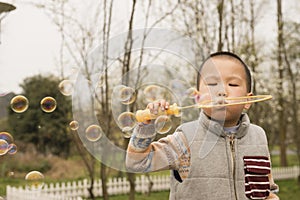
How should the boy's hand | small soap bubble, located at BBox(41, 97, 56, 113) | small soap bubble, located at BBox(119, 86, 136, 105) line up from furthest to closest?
small soap bubble, located at BBox(41, 97, 56, 113), small soap bubble, located at BBox(119, 86, 136, 105), the boy's hand

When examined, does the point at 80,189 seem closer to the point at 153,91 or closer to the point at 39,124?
the point at 39,124

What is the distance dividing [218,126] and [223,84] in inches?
7.8

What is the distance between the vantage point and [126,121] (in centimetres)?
253

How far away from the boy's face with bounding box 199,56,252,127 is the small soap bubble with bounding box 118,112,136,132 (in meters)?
0.47

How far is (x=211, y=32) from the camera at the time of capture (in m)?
8.41

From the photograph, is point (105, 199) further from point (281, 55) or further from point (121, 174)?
point (281, 55)

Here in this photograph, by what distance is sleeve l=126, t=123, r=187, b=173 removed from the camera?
5.96 ft

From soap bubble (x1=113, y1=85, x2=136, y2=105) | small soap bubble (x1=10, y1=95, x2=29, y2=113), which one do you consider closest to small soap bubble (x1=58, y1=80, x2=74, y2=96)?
small soap bubble (x1=10, y1=95, x2=29, y2=113)

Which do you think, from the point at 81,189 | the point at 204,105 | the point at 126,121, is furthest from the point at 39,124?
the point at 204,105

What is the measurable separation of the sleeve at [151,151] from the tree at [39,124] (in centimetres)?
945

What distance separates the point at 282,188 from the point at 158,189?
3125 millimetres

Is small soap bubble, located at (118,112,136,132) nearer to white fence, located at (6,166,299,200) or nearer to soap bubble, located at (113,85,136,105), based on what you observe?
soap bubble, located at (113,85,136,105)

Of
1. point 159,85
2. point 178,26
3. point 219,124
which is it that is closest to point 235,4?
point 178,26

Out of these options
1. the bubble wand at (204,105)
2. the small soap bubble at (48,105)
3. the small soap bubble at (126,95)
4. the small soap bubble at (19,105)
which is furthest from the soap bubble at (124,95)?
the small soap bubble at (19,105)
